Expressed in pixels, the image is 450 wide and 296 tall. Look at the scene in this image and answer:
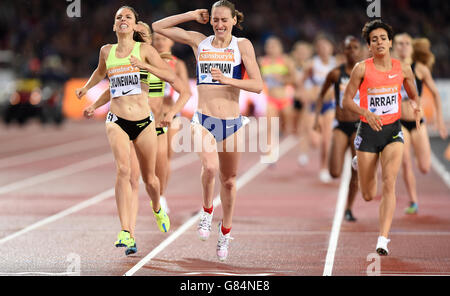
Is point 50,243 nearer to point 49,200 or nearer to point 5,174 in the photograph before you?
point 49,200

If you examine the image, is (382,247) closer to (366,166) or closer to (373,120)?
(366,166)

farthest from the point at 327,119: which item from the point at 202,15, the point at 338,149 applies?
the point at 202,15

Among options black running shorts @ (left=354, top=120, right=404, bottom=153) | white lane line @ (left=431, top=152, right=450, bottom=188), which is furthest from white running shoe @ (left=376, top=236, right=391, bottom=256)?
white lane line @ (left=431, top=152, right=450, bottom=188)

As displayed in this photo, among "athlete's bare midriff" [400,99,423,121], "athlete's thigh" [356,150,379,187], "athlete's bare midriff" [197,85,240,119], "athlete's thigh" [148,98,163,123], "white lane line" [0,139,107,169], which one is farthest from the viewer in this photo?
"white lane line" [0,139,107,169]

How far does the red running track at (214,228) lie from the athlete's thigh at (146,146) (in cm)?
90

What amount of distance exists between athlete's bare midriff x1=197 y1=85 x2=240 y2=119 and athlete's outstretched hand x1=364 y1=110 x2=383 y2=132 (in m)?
1.24

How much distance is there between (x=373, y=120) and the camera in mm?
8234

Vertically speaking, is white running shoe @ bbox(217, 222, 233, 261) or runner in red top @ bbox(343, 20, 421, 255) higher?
runner in red top @ bbox(343, 20, 421, 255)

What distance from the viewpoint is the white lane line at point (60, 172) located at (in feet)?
48.3

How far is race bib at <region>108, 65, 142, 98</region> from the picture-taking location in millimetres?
8125

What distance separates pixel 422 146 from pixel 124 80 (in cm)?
434

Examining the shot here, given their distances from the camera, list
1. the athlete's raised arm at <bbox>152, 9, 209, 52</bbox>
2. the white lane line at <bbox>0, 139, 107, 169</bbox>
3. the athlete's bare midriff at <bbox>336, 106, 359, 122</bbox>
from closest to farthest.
Answer: 1. the athlete's raised arm at <bbox>152, 9, 209, 52</bbox>
2. the athlete's bare midriff at <bbox>336, 106, 359, 122</bbox>
3. the white lane line at <bbox>0, 139, 107, 169</bbox>

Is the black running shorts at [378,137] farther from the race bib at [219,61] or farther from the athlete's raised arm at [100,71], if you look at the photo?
the athlete's raised arm at [100,71]

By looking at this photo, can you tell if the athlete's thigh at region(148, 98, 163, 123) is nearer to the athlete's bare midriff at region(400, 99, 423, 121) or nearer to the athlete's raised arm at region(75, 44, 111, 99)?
the athlete's raised arm at region(75, 44, 111, 99)
